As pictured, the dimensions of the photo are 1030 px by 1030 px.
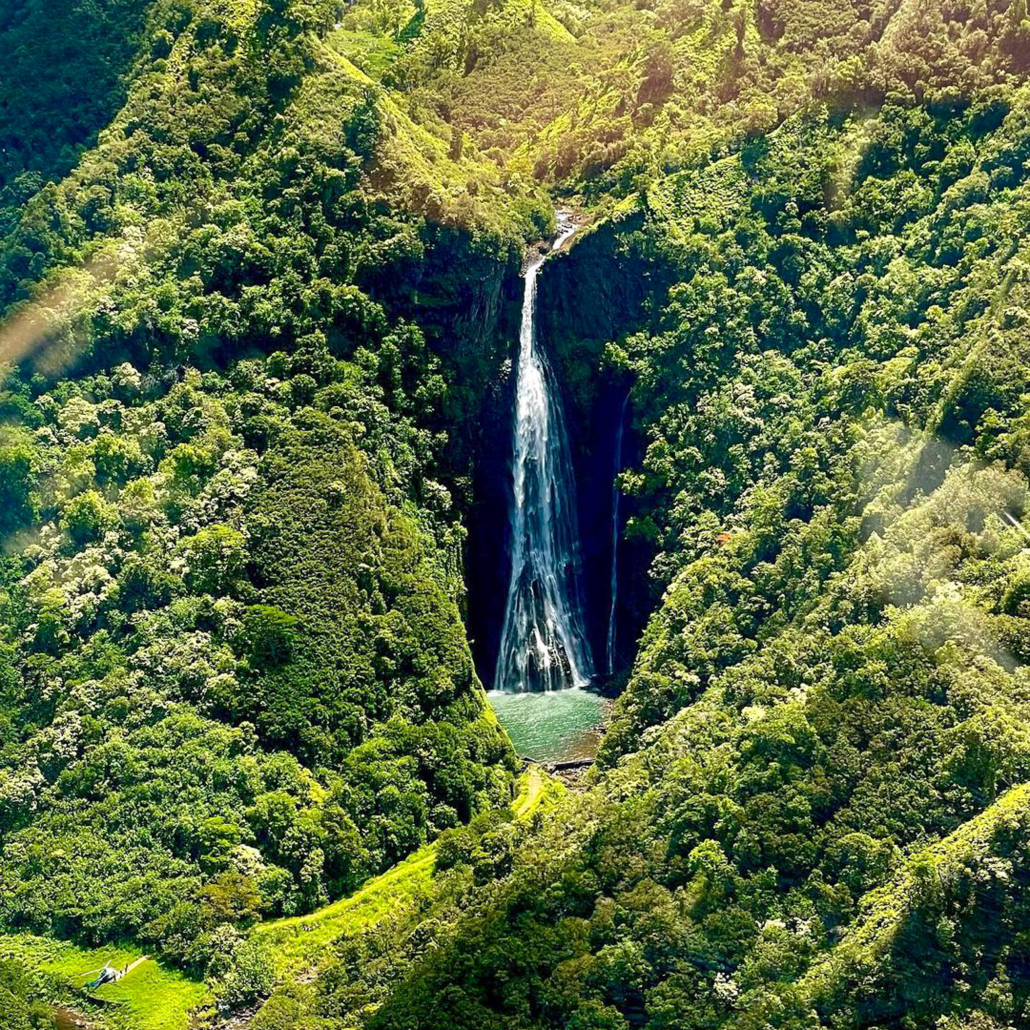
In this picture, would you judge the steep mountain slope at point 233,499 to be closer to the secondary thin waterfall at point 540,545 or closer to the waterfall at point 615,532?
the secondary thin waterfall at point 540,545

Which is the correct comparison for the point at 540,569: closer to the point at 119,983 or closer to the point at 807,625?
the point at 807,625

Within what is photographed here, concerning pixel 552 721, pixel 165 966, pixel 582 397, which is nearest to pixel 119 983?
pixel 165 966

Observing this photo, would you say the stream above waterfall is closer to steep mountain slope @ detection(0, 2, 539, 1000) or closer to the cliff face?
the cliff face

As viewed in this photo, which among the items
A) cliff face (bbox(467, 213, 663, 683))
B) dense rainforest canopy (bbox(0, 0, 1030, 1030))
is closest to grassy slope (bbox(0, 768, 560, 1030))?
dense rainforest canopy (bbox(0, 0, 1030, 1030))

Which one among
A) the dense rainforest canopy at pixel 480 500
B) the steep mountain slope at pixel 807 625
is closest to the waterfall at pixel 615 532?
the dense rainforest canopy at pixel 480 500

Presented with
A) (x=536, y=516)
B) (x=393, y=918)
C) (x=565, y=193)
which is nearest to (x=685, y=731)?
(x=393, y=918)

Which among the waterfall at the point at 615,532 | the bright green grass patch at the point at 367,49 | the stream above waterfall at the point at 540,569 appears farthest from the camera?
the bright green grass patch at the point at 367,49
